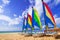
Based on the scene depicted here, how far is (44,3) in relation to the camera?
22.3 m

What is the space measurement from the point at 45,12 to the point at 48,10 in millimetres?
509

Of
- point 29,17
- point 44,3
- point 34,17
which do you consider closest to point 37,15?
point 34,17

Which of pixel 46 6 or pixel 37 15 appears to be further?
pixel 37 15

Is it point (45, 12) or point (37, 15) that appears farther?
point (37, 15)

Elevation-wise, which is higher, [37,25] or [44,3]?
[44,3]

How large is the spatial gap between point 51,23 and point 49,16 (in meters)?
0.99

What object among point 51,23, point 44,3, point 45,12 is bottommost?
point 51,23

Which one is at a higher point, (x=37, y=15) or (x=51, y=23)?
(x=37, y=15)

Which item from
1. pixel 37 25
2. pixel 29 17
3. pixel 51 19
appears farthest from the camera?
pixel 29 17

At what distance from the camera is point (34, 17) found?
2609 centimetres

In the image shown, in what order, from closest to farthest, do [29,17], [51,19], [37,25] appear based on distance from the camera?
1. [51,19]
2. [37,25]
3. [29,17]

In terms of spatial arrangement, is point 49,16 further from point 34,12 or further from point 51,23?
point 34,12

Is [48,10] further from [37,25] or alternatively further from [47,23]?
[37,25]

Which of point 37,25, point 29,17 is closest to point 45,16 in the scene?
point 37,25
